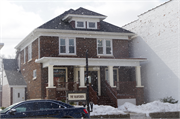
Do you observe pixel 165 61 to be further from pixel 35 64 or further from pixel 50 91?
pixel 35 64

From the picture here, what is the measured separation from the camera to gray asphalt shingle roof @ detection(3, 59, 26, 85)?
28575mm

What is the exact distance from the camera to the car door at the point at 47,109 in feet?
36.6

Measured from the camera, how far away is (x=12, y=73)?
30.9 m

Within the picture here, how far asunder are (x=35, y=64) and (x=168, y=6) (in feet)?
44.1

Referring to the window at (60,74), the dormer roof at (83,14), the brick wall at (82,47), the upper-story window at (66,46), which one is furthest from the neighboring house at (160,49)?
the window at (60,74)

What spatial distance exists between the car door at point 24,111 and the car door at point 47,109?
9.7 inches

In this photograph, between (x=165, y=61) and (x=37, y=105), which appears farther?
(x=165, y=61)

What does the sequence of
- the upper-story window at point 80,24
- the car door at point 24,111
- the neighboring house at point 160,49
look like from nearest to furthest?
the car door at point 24,111, the neighboring house at point 160,49, the upper-story window at point 80,24

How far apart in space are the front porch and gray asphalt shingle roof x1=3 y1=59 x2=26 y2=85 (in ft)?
18.6

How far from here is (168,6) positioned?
2362 cm

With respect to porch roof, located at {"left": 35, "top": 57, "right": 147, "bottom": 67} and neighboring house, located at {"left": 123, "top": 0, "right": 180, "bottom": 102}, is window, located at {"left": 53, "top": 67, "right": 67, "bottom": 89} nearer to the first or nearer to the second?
porch roof, located at {"left": 35, "top": 57, "right": 147, "bottom": 67}

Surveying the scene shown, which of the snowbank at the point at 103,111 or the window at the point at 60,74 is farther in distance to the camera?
the window at the point at 60,74

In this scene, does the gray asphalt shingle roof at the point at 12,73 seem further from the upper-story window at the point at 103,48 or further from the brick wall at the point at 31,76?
the upper-story window at the point at 103,48

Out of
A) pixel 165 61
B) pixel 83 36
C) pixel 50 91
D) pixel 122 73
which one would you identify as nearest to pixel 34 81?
pixel 50 91
